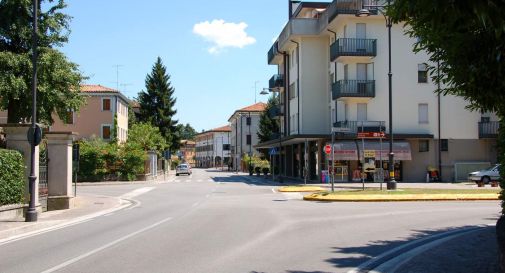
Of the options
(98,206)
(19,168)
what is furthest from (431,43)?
(98,206)

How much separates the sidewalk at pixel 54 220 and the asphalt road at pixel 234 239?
0.69 metres

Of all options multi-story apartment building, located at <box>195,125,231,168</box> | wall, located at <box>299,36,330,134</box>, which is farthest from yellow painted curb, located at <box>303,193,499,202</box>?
multi-story apartment building, located at <box>195,125,231,168</box>

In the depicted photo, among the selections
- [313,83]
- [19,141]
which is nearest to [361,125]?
[313,83]

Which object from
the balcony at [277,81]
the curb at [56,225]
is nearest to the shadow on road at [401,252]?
the curb at [56,225]

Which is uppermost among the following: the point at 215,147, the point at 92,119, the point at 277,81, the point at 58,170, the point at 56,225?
the point at 277,81

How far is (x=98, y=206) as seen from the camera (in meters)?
23.4

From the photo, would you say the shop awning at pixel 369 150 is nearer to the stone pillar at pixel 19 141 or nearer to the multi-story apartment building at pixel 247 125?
the stone pillar at pixel 19 141

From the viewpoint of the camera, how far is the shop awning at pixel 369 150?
137ft

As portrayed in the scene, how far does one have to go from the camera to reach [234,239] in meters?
12.4

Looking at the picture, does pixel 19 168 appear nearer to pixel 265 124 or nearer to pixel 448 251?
pixel 448 251

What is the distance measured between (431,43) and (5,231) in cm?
1146

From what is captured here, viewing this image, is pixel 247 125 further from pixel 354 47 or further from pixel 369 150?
Result: pixel 369 150

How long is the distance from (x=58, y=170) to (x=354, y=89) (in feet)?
89.9

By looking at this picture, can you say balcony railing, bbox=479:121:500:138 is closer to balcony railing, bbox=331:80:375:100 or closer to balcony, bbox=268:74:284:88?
balcony railing, bbox=331:80:375:100
